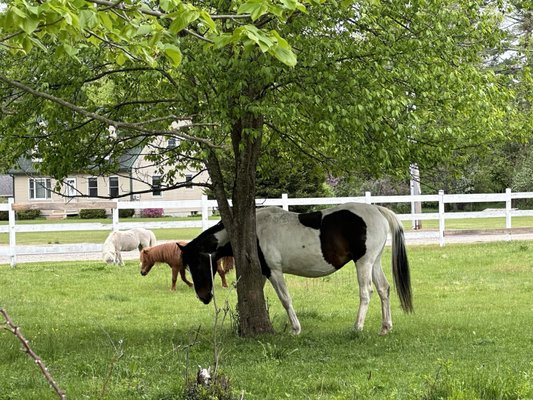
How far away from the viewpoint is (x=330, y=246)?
9867 millimetres

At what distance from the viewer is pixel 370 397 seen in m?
5.79

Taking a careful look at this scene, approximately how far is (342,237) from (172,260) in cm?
570

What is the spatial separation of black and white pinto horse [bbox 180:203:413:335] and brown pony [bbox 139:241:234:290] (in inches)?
178

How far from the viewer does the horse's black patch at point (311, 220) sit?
391 inches

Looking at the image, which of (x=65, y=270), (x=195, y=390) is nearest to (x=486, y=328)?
(x=195, y=390)

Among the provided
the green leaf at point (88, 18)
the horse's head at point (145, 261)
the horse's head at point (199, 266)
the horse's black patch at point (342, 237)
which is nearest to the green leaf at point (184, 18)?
the green leaf at point (88, 18)

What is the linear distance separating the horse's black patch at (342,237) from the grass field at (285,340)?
1007 mm

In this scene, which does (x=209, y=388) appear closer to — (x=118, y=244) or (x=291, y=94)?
(x=291, y=94)

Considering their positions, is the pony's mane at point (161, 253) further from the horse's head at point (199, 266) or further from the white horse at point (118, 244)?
the horse's head at point (199, 266)

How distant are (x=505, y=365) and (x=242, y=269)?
3480mm

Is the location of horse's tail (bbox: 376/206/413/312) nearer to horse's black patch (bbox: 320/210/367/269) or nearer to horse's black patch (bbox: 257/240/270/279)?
horse's black patch (bbox: 320/210/367/269)

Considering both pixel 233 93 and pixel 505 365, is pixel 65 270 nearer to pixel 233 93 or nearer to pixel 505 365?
pixel 233 93

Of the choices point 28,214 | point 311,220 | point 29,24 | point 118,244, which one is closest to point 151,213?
point 28,214

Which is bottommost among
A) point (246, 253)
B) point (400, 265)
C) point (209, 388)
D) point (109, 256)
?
point (109, 256)
